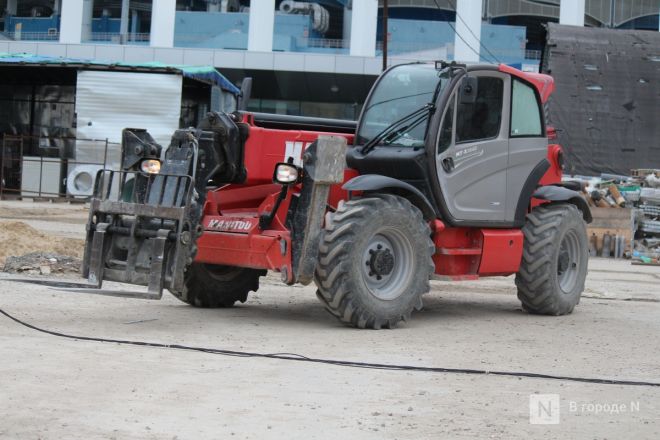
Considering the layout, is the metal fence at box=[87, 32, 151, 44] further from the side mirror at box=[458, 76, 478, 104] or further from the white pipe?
the side mirror at box=[458, 76, 478, 104]

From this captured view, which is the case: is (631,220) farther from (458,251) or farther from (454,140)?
(454,140)

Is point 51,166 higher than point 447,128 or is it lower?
lower

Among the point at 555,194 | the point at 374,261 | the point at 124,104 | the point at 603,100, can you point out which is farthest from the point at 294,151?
the point at 124,104

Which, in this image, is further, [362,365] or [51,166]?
[51,166]

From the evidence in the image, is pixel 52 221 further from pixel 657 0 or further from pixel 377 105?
pixel 657 0

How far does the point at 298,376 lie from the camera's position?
737 centimetres

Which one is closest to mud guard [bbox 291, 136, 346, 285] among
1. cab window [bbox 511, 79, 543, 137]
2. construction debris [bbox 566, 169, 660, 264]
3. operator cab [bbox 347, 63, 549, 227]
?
operator cab [bbox 347, 63, 549, 227]

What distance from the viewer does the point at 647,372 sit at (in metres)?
8.30

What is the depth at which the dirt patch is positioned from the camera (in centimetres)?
1572

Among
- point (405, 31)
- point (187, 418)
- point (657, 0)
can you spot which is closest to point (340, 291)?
point (187, 418)

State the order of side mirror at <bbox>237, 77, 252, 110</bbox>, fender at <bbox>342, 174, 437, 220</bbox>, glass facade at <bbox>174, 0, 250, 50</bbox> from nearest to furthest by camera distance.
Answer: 1. fender at <bbox>342, 174, 437, 220</bbox>
2. side mirror at <bbox>237, 77, 252, 110</bbox>
3. glass facade at <bbox>174, 0, 250, 50</bbox>

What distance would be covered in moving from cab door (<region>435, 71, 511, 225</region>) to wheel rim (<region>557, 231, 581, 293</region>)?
1.25 metres

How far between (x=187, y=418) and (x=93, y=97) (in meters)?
28.9

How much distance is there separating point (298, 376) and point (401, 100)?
4.58 metres
